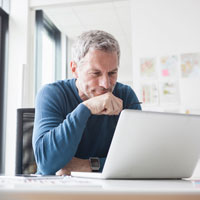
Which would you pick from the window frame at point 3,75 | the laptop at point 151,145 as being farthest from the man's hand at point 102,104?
the window frame at point 3,75

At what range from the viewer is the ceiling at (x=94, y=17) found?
12.3 feet

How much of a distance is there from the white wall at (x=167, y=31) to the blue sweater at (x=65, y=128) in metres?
1.62

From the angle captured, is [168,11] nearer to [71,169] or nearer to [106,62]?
[106,62]

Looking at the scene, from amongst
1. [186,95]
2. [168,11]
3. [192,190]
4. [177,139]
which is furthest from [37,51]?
[192,190]

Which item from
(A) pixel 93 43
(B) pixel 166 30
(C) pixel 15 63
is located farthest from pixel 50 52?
(A) pixel 93 43

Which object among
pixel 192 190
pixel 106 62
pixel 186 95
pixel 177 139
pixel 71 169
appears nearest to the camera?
pixel 192 190

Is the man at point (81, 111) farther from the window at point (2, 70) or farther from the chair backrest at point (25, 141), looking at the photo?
the window at point (2, 70)

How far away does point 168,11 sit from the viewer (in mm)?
3008

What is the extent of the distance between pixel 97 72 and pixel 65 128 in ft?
0.96

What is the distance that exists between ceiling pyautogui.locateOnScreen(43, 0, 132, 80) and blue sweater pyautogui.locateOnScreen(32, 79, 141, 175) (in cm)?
251

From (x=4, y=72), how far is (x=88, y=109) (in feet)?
7.67

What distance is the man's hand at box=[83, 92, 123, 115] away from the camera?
1.09m

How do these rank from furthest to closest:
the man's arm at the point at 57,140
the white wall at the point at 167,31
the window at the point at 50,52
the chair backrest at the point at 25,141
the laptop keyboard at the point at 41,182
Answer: the window at the point at 50,52 < the white wall at the point at 167,31 < the chair backrest at the point at 25,141 < the man's arm at the point at 57,140 < the laptop keyboard at the point at 41,182

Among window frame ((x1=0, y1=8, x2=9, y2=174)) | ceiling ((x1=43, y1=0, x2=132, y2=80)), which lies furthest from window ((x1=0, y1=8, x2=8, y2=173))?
ceiling ((x1=43, y1=0, x2=132, y2=80))
